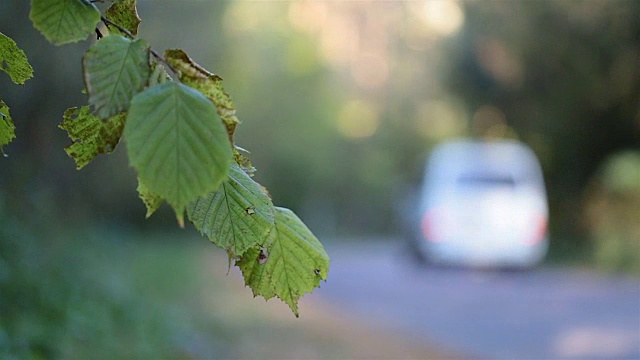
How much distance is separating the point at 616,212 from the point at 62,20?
669 inches

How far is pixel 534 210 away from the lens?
45.5 feet

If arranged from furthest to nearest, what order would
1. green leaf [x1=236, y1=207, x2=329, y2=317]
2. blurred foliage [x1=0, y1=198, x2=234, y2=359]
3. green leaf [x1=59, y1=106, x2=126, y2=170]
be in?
blurred foliage [x1=0, y1=198, x2=234, y2=359] → green leaf [x1=236, y1=207, x2=329, y2=317] → green leaf [x1=59, y1=106, x2=126, y2=170]

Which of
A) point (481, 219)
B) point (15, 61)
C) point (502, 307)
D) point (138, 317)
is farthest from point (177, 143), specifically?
point (481, 219)

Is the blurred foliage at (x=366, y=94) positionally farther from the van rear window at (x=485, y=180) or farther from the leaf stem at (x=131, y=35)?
the leaf stem at (x=131, y=35)

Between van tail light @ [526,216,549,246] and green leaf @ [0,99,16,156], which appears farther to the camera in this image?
van tail light @ [526,216,549,246]

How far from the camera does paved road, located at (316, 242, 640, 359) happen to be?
27.9 feet

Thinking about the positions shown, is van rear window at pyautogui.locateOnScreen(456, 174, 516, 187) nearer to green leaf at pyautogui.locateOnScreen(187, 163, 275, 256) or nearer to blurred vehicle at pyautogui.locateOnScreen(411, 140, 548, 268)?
blurred vehicle at pyautogui.locateOnScreen(411, 140, 548, 268)

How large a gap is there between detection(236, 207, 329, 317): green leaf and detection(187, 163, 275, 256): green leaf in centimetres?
8

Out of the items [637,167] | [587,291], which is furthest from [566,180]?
[587,291]

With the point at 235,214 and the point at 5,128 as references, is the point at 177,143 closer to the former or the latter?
the point at 235,214

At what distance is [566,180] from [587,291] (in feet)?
25.8

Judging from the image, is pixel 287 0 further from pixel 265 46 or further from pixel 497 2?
pixel 497 2

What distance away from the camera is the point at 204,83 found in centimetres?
109

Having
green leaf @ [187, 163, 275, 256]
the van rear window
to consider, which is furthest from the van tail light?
green leaf @ [187, 163, 275, 256]
